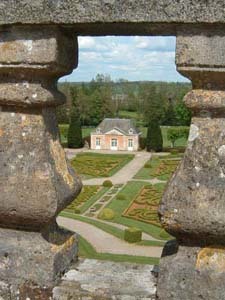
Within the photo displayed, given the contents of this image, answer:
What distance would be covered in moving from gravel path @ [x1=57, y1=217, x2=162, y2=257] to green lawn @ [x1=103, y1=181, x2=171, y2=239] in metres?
2.05

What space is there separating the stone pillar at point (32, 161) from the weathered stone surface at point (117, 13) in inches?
4.0

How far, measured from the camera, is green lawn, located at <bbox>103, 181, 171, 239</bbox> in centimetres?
2700

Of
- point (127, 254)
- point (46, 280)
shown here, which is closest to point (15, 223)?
point (46, 280)

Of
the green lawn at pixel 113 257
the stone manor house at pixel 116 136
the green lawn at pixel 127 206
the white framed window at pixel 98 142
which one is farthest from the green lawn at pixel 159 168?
the green lawn at pixel 113 257

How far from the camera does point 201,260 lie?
3.03 meters

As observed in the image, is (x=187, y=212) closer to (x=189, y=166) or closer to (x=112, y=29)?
(x=189, y=166)

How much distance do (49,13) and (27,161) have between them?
3.10ft

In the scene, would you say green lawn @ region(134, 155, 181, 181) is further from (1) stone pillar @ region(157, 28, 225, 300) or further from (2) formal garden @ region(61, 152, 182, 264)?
(1) stone pillar @ region(157, 28, 225, 300)

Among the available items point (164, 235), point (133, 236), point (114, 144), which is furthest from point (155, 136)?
point (133, 236)

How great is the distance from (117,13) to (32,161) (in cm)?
108

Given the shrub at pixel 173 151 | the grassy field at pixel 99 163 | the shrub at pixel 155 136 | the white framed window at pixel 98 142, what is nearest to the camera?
the grassy field at pixel 99 163

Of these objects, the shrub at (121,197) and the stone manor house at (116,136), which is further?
the stone manor house at (116,136)

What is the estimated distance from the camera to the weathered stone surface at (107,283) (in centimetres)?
326

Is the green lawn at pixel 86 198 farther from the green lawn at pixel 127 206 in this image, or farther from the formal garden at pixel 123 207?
the green lawn at pixel 127 206
